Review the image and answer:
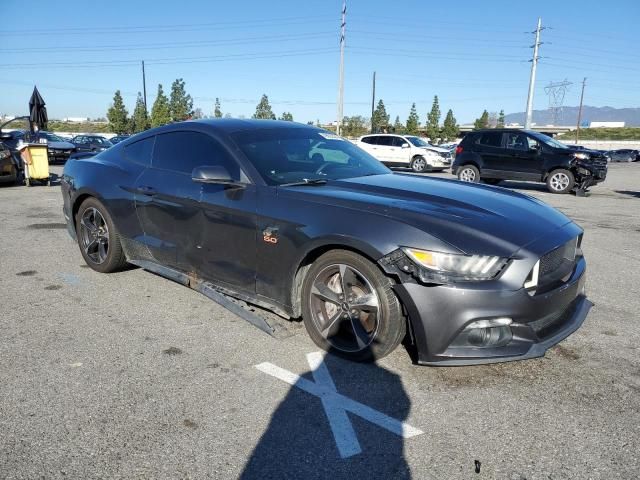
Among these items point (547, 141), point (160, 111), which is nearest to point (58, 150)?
point (547, 141)

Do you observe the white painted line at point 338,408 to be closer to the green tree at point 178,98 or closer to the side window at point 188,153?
the side window at point 188,153

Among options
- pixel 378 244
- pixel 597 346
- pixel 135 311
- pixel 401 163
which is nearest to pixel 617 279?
pixel 597 346

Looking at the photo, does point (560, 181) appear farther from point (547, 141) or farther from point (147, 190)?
point (147, 190)

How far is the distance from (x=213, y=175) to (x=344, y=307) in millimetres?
1329

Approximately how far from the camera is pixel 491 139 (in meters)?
14.9

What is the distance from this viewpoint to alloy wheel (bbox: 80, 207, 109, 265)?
496 cm

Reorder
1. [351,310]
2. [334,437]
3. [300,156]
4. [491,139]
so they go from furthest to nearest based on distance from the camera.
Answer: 1. [491,139]
2. [300,156]
3. [351,310]
4. [334,437]

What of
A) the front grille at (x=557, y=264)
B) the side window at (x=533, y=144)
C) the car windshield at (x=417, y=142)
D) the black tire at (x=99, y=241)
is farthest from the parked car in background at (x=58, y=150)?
the front grille at (x=557, y=264)

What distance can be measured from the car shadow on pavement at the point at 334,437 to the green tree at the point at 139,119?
189 feet

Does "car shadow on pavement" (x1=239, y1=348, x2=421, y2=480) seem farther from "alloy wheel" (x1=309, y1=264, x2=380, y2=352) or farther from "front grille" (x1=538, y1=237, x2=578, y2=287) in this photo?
"front grille" (x1=538, y1=237, x2=578, y2=287)

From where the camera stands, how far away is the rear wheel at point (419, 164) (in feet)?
70.7

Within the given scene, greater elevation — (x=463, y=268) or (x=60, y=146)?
(x=463, y=268)

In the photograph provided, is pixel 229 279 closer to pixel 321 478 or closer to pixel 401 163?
pixel 321 478

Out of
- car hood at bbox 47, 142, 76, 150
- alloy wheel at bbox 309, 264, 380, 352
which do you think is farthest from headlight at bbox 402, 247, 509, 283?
car hood at bbox 47, 142, 76, 150
